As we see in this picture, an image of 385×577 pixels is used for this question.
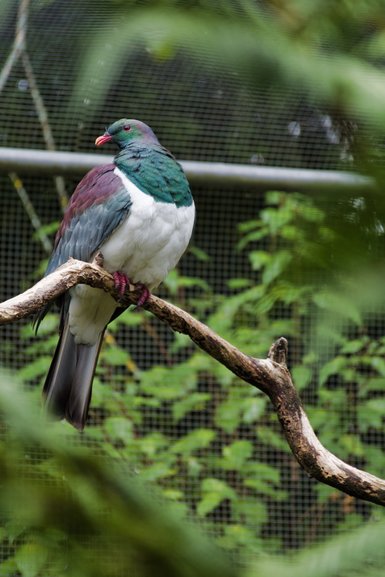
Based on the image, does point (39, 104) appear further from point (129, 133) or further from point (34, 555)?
point (34, 555)

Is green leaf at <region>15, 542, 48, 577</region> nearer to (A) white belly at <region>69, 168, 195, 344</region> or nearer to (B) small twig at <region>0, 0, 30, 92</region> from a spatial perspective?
(A) white belly at <region>69, 168, 195, 344</region>

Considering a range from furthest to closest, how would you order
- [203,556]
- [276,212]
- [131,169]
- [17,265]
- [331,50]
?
→ [17,265]
[276,212]
[131,169]
[331,50]
[203,556]

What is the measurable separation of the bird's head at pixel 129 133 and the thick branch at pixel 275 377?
0.46 m

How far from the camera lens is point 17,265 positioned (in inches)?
86.2

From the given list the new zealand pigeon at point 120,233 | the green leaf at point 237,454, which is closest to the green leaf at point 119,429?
the green leaf at point 237,454

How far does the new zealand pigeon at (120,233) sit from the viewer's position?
4.70 feet

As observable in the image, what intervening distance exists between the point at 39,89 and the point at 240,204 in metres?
0.57

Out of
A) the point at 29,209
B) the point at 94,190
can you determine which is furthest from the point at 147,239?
the point at 29,209

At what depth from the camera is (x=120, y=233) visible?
1.44 metres

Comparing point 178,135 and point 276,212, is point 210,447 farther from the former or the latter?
point 178,135

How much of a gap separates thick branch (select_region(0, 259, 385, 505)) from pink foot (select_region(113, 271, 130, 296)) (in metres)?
0.19

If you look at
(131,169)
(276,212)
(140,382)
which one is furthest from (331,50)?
(140,382)

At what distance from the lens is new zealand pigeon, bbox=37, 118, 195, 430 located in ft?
4.70

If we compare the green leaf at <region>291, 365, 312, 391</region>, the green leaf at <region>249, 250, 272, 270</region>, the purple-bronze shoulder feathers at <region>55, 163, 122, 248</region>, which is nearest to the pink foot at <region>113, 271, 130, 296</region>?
the purple-bronze shoulder feathers at <region>55, 163, 122, 248</region>
